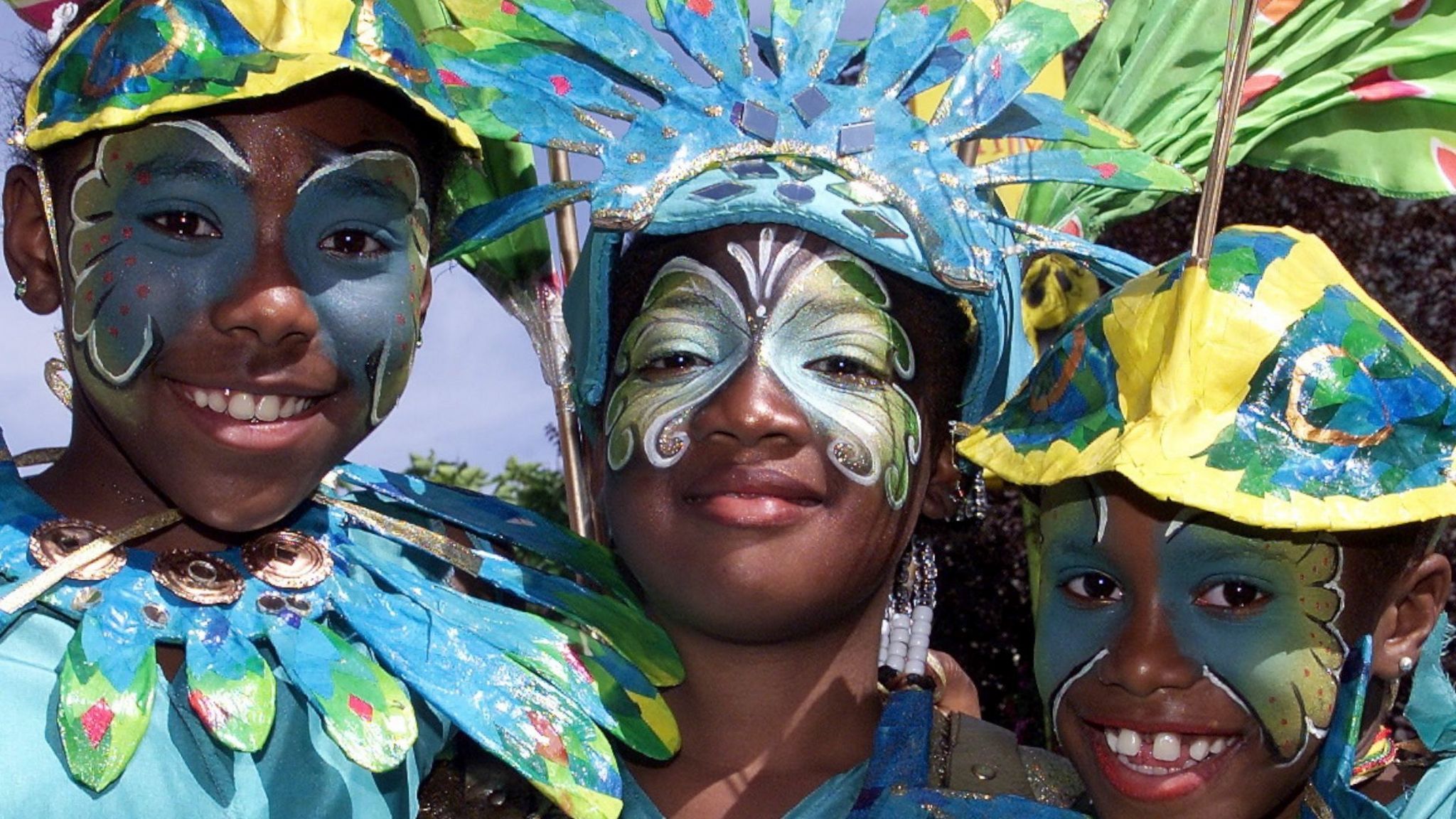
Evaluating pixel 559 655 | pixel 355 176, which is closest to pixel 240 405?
pixel 355 176

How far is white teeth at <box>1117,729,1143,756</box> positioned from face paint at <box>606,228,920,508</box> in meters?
0.63

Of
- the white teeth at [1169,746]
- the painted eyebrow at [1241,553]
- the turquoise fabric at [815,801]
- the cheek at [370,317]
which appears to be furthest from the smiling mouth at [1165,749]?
the cheek at [370,317]

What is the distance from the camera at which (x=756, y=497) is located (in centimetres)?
304

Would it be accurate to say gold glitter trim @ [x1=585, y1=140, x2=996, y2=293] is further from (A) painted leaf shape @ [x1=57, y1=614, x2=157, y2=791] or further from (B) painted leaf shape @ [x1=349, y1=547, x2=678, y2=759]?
(A) painted leaf shape @ [x1=57, y1=614, x2=157, y2=791]

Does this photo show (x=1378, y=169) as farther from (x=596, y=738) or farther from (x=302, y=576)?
(x=302, y=576)

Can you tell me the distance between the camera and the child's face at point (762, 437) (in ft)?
9.98

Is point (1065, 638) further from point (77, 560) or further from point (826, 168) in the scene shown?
point (77, 560)

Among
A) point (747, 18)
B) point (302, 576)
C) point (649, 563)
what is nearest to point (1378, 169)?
point (747, 18)

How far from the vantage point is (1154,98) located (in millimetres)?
3678

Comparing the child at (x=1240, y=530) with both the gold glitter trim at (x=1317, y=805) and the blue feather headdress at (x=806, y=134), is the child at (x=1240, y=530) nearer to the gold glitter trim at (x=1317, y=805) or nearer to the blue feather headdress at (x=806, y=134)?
the gold glitter trim at (x=1317, y=805)

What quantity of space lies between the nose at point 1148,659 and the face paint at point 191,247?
109 cm

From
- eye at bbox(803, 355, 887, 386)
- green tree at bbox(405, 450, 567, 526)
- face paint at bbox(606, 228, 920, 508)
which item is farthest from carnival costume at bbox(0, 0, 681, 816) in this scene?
green tree at bbox(405, 450, 567, 526)

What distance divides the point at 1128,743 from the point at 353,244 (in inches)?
49.9

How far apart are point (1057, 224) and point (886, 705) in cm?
102
